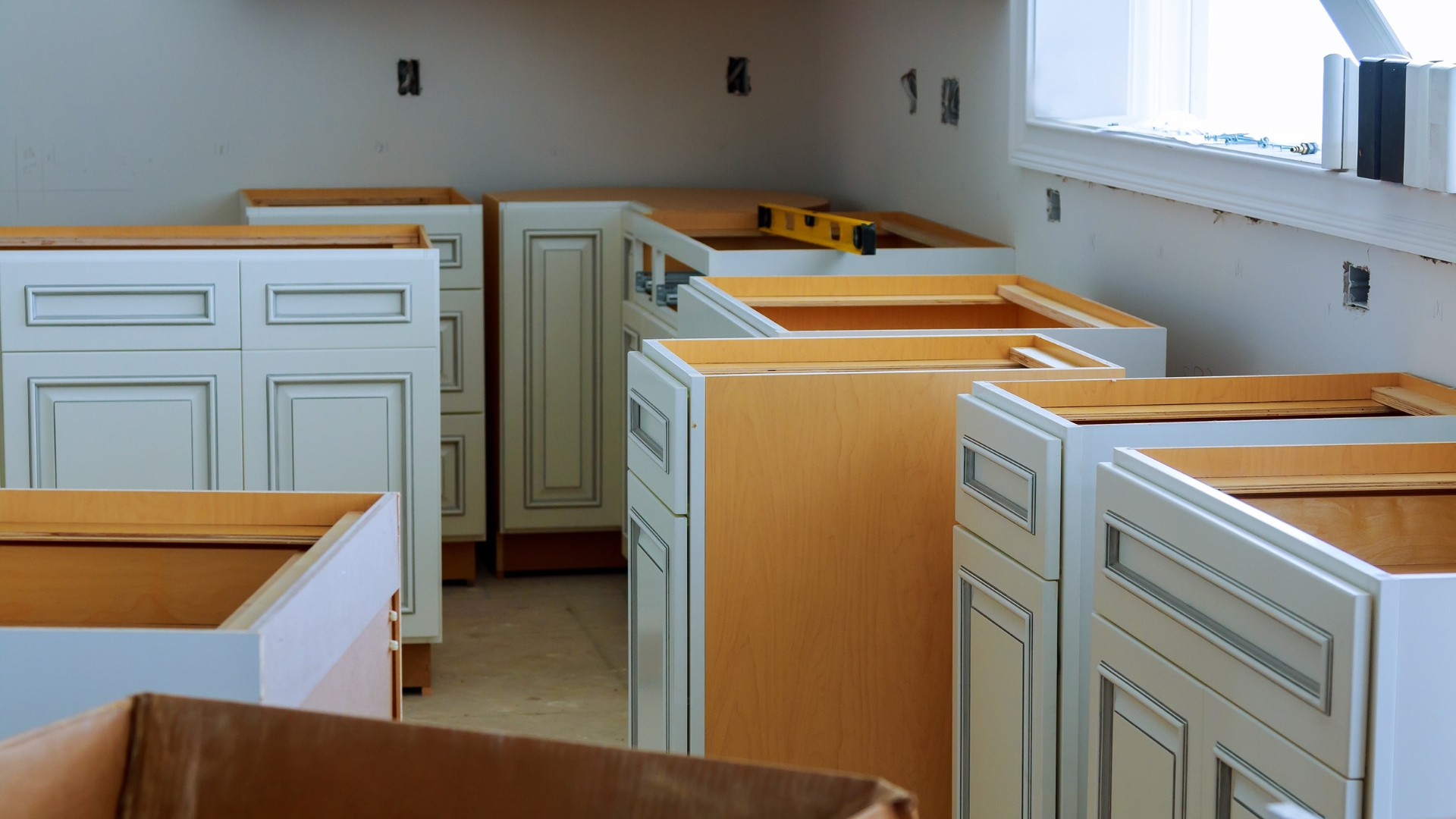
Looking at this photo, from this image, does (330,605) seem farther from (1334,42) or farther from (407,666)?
(407,666)

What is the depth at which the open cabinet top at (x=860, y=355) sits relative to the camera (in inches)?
73.6

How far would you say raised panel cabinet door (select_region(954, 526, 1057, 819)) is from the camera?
4.95 ft

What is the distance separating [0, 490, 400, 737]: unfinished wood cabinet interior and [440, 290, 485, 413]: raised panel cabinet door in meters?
2.50

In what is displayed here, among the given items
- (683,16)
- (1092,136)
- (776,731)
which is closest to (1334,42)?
(1092,136)

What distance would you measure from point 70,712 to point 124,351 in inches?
80.3

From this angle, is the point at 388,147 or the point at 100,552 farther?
the point at 388,147

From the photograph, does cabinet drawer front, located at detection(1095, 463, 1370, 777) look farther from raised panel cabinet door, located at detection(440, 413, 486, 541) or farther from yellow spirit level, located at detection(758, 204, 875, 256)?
raised panel cabinet door, located at detection(440, 413, 486, 541)

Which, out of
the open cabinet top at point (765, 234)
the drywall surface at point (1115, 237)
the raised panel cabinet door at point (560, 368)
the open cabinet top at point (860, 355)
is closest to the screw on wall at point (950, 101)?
the drywall surface at point (1115, 237)

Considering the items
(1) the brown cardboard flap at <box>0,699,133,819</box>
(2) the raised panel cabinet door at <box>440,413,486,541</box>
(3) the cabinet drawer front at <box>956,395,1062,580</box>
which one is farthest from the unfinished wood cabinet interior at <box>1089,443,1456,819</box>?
(2) the raised panel cabinet door at <box>440,413,486,541</box>

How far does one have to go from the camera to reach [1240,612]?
112 centimetres

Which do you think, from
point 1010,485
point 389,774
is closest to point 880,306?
point 1010,485

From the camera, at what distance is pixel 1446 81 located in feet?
5.17

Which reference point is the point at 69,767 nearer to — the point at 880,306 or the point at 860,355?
the point at 860,355

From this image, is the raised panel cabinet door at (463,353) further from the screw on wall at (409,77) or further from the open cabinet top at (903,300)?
the open cabinet top at (903,300)
